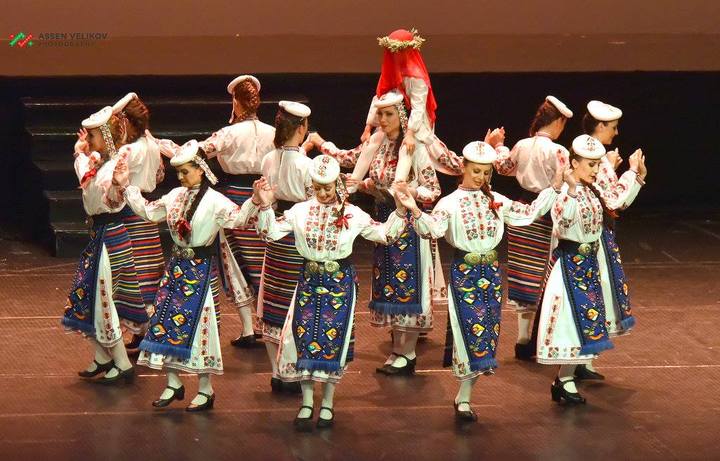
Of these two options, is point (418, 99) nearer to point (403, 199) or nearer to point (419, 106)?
point (419, 106)

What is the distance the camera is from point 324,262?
521 cm

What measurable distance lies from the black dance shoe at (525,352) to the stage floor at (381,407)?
54mm

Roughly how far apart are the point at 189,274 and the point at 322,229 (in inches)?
22.9

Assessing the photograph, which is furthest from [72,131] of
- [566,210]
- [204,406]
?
Result: [566,210]

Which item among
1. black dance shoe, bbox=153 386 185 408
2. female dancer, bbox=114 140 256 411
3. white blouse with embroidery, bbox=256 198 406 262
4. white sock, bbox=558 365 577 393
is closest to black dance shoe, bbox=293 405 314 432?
female dancer, bbox=114 140 256 411

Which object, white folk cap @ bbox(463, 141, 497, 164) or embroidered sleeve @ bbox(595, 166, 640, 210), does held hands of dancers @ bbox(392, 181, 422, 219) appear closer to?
white folk cap @ bbox(463, 141, 497, 164)

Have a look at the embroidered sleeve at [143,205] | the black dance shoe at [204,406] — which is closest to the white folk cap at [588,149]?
the embroidered sleeve at [143,205]

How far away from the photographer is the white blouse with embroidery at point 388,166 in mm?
5941

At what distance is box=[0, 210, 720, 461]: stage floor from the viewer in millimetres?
5086

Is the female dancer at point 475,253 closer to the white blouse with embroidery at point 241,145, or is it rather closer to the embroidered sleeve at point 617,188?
the embroidered sleeve at point 617,188

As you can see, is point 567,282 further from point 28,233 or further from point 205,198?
point 28,233

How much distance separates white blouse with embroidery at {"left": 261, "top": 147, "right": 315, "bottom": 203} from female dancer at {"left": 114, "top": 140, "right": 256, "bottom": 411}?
550 millimetres

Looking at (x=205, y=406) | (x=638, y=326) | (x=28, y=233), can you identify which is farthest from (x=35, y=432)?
(x=28, y=233)

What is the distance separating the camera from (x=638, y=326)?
676 cm
